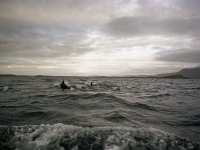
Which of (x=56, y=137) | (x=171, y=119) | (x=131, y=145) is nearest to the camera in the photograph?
(x=131, y=145)

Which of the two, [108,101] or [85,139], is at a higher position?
[85,139]

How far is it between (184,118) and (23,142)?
7.94 m

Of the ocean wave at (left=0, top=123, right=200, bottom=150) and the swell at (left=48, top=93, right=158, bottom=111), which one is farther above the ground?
the ocean wave at (left=0, top=123, right=200, bottom=150)

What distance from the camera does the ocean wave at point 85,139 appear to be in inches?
200

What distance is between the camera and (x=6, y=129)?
20.5ft

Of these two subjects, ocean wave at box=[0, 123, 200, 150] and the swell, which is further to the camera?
the swell

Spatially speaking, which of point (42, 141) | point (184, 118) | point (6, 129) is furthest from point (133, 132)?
point (184, 118)

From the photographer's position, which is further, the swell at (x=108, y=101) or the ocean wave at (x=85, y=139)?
the swell at (x=108, y=101)

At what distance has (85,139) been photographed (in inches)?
217

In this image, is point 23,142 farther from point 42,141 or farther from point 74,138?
point 74,138

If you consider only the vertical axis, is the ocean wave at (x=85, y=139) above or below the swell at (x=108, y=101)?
above

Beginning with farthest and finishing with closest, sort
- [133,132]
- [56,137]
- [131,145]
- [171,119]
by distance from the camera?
1. [171,119]
2. [133,132]
3. [56,137]
4. [131,145]

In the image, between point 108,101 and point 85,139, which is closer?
point 85,139

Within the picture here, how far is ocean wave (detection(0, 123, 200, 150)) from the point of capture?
5.09 m
